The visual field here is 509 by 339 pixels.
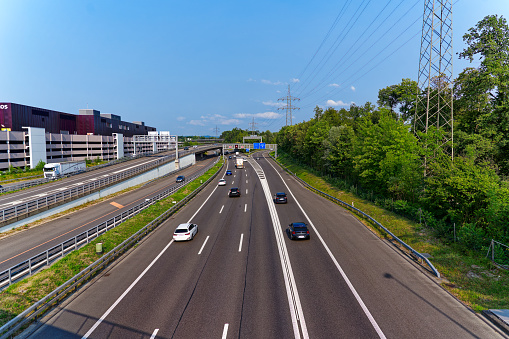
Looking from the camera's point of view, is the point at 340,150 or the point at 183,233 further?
the point at 340,150

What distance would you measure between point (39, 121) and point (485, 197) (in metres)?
103

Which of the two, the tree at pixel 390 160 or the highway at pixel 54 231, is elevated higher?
the tree at pixel 390 160

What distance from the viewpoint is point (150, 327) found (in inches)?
425

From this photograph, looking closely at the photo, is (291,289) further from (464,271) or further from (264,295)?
(464,271)

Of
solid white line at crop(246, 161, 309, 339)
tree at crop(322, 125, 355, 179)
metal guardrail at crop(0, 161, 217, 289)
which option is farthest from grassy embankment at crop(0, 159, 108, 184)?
tree at crop(322, 125, 355, 179)

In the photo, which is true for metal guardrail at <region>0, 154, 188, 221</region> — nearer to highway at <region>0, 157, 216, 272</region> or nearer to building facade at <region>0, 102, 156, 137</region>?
highway at <region>0, 157, 216, 272</region>

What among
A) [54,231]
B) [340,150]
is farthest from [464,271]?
[340,150]

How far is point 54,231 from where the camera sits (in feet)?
88.1

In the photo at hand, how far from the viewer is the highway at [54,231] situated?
68.8 feet

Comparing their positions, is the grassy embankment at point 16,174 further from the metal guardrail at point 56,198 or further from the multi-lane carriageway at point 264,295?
the multi-lane carriageway at point 264,295

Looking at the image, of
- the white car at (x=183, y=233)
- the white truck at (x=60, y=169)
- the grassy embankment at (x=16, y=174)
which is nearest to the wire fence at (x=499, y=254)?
the white car at (x=183, y=233)

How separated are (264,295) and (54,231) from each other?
2515cm

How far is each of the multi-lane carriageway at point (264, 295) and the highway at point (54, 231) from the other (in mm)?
8776

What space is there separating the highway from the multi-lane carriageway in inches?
345
